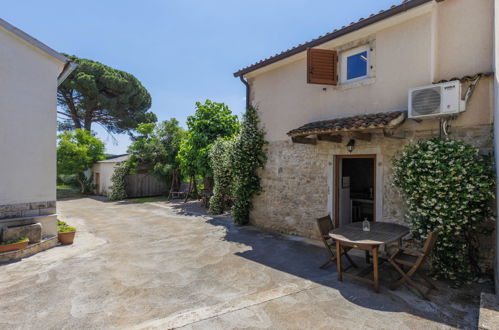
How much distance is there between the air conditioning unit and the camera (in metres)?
4.78

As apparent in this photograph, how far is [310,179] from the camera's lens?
25.3ft

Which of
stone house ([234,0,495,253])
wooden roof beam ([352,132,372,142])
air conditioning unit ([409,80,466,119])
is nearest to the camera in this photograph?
air conditioning unit ([409,80,466,119])

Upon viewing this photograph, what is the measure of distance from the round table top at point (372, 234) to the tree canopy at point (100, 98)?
82.2 ft

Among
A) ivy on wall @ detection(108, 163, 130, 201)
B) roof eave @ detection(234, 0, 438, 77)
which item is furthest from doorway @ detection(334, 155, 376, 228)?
ivy on wall @ detection(108, 163, 130, 201)

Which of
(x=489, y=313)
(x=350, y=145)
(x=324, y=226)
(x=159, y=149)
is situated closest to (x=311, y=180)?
(x=350, y=145)

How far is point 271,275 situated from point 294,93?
5410mm

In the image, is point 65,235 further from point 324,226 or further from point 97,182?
point 97,182

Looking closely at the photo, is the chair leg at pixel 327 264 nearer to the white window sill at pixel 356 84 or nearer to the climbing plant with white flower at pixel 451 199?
the climbing plant with white flower at pixel 451 199

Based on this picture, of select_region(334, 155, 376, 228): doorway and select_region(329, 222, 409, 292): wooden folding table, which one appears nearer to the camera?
select_region(329, 222, 409, 292): wooden folding table

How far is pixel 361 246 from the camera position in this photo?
438 cm

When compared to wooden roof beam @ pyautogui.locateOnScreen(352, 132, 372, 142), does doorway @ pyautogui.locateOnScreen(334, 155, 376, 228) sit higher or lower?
lower

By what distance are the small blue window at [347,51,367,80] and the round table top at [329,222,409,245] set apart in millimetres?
3810

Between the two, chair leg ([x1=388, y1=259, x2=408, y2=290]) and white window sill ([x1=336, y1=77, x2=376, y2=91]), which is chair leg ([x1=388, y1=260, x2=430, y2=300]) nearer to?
chair leg ([x1=388, y1=259, x2=408, y2=290])

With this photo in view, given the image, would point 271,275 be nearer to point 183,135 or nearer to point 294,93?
point 294,93
